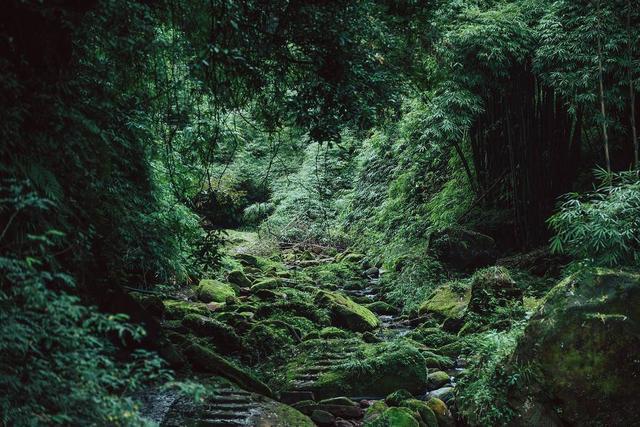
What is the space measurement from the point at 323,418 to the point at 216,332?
225 cm

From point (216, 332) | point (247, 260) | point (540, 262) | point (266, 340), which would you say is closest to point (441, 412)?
point (266, 340)

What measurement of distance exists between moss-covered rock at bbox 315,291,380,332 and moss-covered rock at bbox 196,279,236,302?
1550mm

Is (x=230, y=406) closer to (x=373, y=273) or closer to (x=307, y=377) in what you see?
(x=307, y=377)

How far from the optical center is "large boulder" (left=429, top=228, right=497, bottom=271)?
30.9ft

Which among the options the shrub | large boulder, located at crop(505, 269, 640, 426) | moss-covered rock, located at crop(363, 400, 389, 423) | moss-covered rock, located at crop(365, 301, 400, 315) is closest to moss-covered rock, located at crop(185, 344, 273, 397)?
moss-covered rock, located at crop(363, 400, 389, 423)

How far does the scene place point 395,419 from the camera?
4008 millimetres

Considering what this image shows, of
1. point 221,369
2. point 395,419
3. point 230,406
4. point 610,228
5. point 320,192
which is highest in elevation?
point 320,192

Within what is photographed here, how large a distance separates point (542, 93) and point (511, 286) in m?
3.99

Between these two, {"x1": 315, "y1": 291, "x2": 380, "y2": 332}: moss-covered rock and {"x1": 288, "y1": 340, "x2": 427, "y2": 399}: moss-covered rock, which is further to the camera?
{"x1": 315, "y1": 291, "x2": 380, "y2": 332}: moss-covered rock

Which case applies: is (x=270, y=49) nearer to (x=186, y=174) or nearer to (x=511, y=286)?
(x=186, y=174)

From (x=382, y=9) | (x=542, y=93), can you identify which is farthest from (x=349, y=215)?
(x=382, y=9)

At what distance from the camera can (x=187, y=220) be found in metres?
6.20

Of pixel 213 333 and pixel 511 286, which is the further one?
pixel 511 286

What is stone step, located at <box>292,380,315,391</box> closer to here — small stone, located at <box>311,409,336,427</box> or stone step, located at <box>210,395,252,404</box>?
→ small stone, located at <box>311,409,336,427</box>
